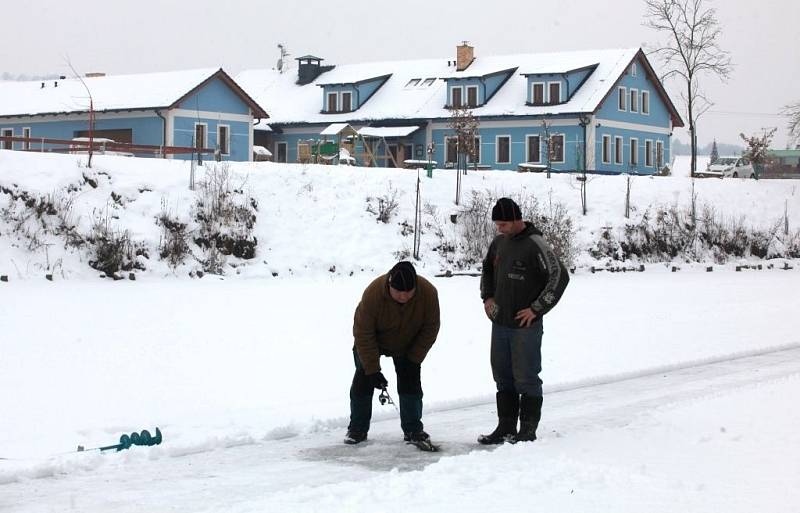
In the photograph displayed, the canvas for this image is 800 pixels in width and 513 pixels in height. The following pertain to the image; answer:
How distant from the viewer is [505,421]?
9.51 metres

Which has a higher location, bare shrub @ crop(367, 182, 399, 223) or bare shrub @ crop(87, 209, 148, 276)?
bare shrub @ crop(367, 182, 399, 223)

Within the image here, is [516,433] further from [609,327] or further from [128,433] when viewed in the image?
[609,327]

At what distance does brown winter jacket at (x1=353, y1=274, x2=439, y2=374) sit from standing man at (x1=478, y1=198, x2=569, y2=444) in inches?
25.7

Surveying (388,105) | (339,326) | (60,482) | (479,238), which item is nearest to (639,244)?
(479,238)

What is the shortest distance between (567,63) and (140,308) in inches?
1607

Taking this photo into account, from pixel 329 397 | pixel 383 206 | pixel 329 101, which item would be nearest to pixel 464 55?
pixel 329 101

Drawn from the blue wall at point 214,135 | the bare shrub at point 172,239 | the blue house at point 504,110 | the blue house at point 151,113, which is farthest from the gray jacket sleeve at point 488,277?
the blue house at point 504,110

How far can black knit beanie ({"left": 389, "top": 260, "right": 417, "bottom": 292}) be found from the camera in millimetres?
8734

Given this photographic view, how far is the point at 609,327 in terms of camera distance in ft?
63.5

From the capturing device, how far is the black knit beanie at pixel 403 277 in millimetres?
8734

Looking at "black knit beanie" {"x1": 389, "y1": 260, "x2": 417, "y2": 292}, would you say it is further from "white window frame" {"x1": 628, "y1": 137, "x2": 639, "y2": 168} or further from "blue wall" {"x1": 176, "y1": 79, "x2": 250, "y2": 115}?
"white window frame" {"x1": 628, "y1": 137, "x2": 639, "y2": 168}

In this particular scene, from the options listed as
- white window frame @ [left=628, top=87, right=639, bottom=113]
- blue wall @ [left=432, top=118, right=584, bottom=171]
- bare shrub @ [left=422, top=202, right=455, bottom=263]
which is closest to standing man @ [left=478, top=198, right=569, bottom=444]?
bare shrub @ [left=422, top=202, right=455, bottom=263]

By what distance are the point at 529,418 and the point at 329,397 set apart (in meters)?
3.27

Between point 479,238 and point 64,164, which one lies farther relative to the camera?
point 479,238
